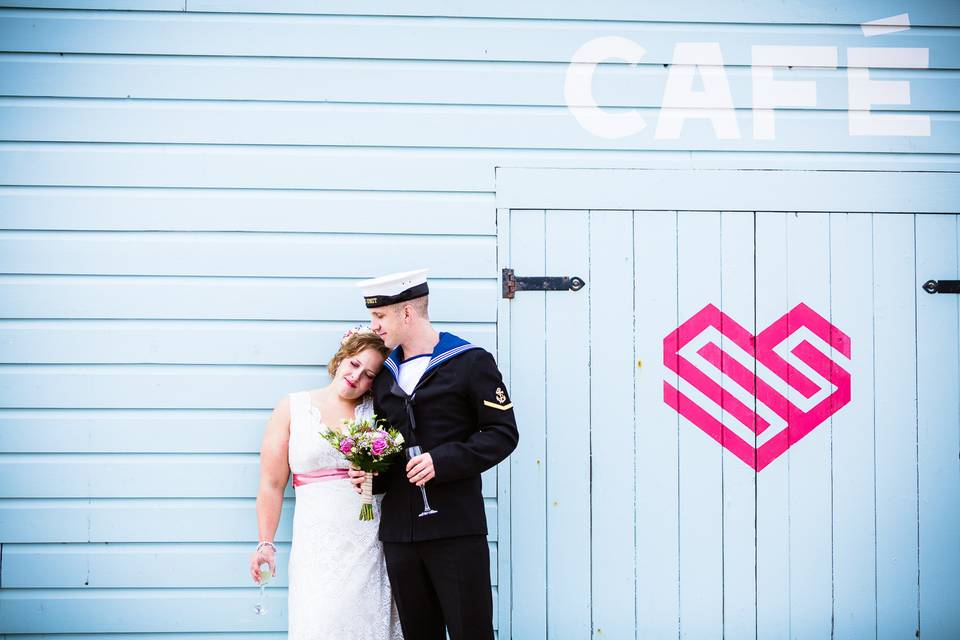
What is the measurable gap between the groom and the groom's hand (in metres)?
0.01

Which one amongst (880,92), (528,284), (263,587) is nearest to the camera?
(263,587)

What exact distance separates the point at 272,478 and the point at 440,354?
2.71ft

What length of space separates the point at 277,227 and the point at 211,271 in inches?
13.1

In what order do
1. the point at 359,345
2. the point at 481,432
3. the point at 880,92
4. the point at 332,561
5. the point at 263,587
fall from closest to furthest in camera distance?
1. the point at 481,432
2. the point at 332,561
3. the point at 359,345
4. the point at 263,587
5. the point at 880,92

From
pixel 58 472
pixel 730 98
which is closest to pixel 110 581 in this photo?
pixel 58 472

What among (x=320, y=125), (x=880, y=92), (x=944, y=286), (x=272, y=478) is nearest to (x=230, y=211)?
(x=320, y=125)

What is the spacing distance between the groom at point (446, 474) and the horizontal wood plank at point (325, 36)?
46.0 inches

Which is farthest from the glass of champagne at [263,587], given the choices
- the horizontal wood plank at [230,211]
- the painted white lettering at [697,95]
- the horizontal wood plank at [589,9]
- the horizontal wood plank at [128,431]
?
the painted white lettering at [697,95]

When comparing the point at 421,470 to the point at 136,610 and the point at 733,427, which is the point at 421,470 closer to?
the point at 733,427

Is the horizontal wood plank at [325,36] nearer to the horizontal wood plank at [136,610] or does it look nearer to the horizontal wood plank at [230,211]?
the horizontal wood plank at [230,211]

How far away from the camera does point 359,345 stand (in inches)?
116

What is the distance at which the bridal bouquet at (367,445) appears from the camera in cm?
261

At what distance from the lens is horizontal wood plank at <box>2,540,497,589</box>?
10.8 feet

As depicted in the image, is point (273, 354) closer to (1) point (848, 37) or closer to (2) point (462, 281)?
(2) point (462, 281)
